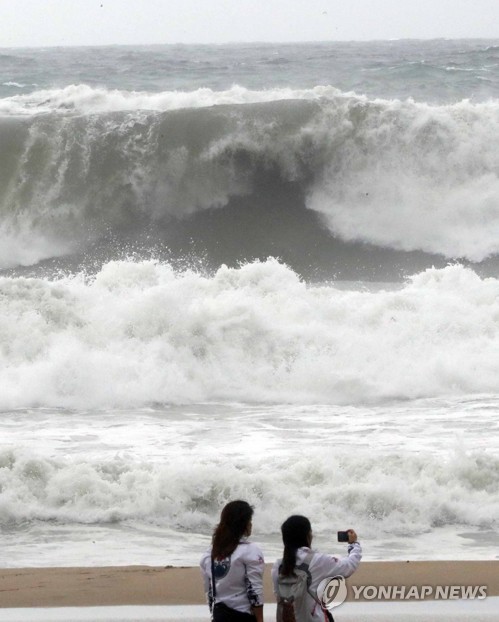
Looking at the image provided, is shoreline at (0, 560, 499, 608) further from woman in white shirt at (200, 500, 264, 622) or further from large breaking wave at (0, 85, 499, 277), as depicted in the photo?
large breaking wave at (0, 85, 499, 277)

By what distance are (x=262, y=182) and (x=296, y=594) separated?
1535cm

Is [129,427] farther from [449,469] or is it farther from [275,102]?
[275,102]

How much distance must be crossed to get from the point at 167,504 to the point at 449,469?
199 cm

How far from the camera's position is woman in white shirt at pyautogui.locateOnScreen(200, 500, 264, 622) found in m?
3.94

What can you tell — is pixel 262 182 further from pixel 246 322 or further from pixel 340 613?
pixel 340 613

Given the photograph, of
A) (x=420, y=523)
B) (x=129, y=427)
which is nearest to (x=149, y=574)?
(x=420, y=523)

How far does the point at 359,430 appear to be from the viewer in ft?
30.5

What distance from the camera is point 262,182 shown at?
1889 centimetres

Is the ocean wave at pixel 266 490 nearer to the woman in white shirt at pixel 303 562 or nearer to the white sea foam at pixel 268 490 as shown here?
the white sea foam at pixel 268 490

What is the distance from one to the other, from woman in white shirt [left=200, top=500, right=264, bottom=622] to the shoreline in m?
1.31

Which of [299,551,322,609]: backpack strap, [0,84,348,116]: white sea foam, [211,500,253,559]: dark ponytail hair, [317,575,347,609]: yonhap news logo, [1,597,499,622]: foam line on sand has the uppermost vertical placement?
[0,84,348,116]: white sea foam

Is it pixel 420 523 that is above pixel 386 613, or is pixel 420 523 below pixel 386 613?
below

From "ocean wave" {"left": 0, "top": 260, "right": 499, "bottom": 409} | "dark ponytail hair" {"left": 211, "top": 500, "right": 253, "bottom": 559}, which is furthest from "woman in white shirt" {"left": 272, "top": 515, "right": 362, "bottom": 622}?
"ocean wave" {"left": 0, "top": 260, "right": 499, "bottom": 409}

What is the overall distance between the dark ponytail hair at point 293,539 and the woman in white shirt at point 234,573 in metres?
0.10
